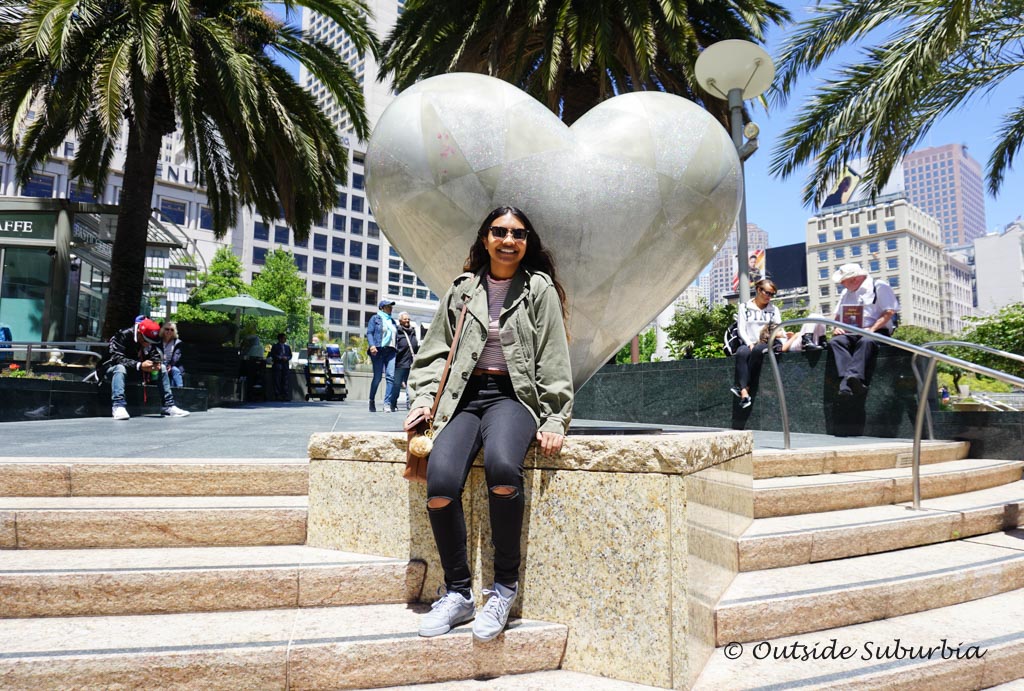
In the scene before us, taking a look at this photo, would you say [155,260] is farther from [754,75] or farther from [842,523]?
[842,523]

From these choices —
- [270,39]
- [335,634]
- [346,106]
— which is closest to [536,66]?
[346,106]

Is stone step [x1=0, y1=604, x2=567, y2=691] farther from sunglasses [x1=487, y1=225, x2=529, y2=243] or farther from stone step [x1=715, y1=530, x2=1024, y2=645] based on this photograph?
sunglasses [x1=487, y1=225, x2=529, y2=243]

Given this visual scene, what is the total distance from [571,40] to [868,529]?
31.0 feet

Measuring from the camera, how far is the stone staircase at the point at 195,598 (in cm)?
248

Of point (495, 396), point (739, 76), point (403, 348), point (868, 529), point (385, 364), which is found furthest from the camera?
point (385, 364)

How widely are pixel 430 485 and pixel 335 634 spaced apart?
27.1 inches

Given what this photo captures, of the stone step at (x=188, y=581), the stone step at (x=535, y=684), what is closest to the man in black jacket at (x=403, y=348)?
the stone step at (x=188, y=581)

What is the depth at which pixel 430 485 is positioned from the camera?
271 cm

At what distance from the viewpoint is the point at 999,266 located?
106562 mm

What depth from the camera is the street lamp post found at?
7.73 meters

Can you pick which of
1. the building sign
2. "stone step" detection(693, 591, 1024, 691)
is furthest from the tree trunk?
"stone step" detection(693, 591, 1024, 691)

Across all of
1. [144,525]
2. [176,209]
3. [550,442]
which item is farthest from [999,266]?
[144,525]

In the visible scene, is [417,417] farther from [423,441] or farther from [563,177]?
[563,177]

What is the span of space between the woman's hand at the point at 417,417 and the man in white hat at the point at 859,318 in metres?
5.53
